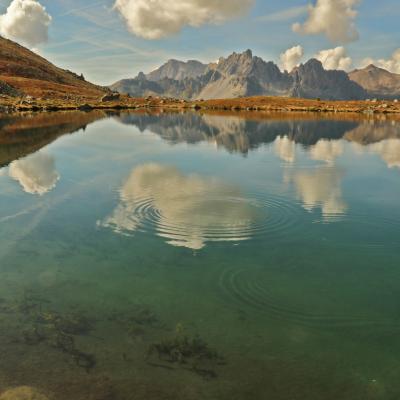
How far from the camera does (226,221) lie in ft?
72.9

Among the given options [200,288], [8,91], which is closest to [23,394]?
A: [200,288]

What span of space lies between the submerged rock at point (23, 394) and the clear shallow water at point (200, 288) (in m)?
0.28

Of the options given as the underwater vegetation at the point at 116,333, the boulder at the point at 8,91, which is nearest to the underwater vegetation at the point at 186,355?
the underwater vegetation at the point at 116,333

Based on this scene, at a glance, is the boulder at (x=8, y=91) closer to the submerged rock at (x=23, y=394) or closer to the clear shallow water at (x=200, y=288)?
the clear shallow water at (x=200, y=288)

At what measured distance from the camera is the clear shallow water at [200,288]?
10.2m

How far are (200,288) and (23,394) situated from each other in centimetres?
713

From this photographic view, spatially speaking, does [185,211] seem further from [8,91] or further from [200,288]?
[8,91]

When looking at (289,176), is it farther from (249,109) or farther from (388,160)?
(249,109)

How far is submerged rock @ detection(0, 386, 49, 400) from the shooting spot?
30.1 feet

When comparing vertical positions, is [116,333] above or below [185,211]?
below

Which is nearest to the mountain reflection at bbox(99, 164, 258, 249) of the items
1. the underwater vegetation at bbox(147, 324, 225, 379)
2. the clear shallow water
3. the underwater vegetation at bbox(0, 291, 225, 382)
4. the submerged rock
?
the clear shallow water

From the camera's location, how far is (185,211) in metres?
23.8

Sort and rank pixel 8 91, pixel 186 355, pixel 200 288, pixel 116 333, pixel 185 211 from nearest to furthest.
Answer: pixel 186 355 → pixel 116 333 → pixel 200 288 → pixel 185 211 → pixel 8 91

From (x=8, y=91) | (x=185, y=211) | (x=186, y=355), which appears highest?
(x=8, y=91)
